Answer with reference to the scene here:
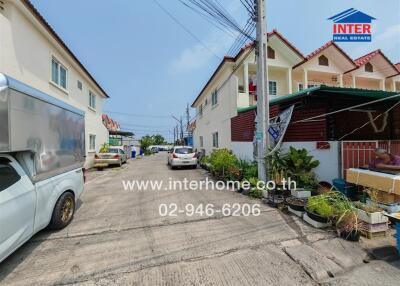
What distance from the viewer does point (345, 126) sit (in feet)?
23.7

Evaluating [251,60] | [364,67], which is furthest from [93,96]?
[364,67]

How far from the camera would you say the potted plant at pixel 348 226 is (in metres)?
3.34

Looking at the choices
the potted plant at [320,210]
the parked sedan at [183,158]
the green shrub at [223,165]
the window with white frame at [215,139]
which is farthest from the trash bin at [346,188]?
the window with white frame at [215,139]

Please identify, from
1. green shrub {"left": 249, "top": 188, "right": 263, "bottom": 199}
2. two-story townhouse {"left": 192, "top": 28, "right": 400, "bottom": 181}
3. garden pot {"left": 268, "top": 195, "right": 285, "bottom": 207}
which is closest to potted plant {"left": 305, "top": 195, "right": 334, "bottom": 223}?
garden pot {"left": 268, "top": 195, "right": 285, "bottom": 207}

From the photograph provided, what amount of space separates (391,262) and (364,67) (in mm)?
15035

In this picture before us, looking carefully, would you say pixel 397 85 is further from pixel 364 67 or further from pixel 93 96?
pixel 93 96

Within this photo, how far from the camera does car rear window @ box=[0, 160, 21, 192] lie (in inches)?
106

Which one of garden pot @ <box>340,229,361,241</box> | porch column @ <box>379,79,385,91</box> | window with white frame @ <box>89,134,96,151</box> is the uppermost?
porch column @ <box>379,79,385,91</box>

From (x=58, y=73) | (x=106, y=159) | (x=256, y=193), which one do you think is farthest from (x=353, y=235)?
(x=106, y=159)

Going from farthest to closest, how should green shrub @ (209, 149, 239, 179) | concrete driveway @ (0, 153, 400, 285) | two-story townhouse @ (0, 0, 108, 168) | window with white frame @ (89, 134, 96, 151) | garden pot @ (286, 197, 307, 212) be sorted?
window with white frame @ (89, 134, 96, 151) → green shrub @ (209, 149, 239, 179) → two-story townhouse @ (0, 0, 108, 168) → garden pot @ (286, 197, 307, 212) → concrete driveway @ (0, 153, 400, 285)

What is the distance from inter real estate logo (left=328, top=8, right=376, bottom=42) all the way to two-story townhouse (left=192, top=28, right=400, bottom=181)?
2.10 m

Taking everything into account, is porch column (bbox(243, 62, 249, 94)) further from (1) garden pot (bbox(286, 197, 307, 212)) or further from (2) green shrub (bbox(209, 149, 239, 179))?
(1) garden pot (bbox(286, 197, 307, 212))

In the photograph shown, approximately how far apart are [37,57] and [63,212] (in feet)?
22.0

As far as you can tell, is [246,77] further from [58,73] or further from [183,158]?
[58,73]
